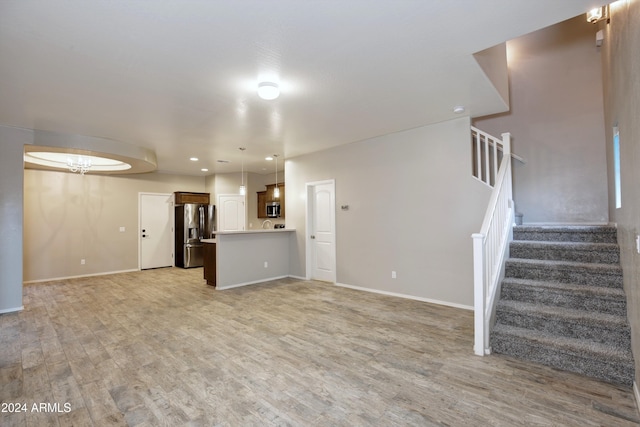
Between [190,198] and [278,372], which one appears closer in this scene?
[278,372]

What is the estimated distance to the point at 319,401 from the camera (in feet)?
7.09

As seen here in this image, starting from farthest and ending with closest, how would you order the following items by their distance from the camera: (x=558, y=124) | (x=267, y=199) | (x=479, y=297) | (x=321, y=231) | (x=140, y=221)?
(x=267, y=199)
(x=140, y=221)
(x=321, y=231)
(x=558, y=124)
(x=479, y=297)

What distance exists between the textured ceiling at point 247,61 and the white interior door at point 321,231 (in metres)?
1.82

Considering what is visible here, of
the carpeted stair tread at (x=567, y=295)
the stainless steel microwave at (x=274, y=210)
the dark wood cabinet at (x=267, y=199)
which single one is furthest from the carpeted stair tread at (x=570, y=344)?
the dark wood cabinet at (x=267, y=199)

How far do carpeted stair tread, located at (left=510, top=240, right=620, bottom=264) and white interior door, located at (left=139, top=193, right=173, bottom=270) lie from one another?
8.20 meters

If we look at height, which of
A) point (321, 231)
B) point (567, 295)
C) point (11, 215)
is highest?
point (11, 215)

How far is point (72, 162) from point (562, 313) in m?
8.59

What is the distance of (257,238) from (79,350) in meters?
3.52

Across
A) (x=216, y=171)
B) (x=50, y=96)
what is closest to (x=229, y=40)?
(x=50, y=96)

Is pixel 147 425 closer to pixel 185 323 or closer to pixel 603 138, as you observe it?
pixel 185 323

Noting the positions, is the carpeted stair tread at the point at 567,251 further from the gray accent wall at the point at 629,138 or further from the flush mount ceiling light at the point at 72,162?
the flush mount ceiling light at the point at 72,162

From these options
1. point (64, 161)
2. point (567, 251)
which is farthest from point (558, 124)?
point (64, 161)

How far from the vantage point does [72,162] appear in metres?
6.33

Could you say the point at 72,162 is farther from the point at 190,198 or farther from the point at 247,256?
the point at 247,256
